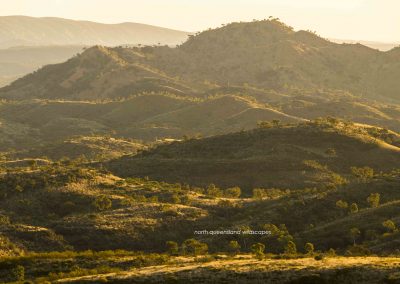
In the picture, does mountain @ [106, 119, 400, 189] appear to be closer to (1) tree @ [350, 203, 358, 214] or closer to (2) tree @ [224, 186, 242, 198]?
(2) tree @ [224, 186, 242, 198]

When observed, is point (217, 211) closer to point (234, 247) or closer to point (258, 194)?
point (258, 194)

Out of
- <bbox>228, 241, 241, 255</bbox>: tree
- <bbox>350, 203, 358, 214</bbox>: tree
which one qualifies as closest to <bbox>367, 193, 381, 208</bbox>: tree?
<bbox>350, 203, 358, 214</bbox>: tree

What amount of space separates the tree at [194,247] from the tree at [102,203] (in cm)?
1461

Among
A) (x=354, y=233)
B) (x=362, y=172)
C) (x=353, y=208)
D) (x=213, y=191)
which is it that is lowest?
(x=213, y=191)

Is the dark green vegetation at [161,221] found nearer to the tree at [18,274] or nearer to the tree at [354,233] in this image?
the tree at [354,233]

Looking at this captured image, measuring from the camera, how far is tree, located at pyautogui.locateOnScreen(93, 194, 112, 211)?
79562 millimetres

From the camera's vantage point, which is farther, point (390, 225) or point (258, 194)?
point (258, 194)

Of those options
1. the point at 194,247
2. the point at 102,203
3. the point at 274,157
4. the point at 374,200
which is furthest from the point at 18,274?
the point at 274,157

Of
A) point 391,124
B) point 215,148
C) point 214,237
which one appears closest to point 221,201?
point 214,237

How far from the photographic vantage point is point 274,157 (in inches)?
4449

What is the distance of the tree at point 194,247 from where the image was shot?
63.2 m

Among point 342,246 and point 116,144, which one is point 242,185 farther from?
point 116,144

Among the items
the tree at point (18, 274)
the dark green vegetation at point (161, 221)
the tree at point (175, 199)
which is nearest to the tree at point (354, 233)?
A: the dark green vegetation at point (161, 221)

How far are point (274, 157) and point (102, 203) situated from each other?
41.9 m
